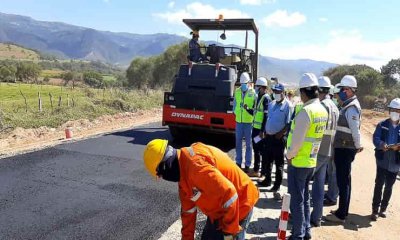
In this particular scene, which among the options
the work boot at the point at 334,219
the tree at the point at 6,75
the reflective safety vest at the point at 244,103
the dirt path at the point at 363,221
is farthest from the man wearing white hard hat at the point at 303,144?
the tree at the point at 6,75

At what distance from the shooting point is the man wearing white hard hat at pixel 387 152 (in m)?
5.79

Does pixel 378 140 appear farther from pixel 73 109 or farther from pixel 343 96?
pixel 73 109

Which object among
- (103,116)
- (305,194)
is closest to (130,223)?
(305,194)

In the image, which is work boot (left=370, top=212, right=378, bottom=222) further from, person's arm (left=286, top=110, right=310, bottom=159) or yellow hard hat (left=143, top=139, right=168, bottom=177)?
yellow hard hat (left=143, top=139, right=168, bottom=177)

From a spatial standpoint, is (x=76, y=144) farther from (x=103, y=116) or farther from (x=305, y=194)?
(x=305, y=194)

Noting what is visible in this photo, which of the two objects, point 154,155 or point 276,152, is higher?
point 154,155

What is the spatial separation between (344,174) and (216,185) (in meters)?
3.39

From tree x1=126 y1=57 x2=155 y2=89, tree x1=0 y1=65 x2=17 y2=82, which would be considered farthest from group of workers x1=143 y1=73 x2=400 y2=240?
tree x1=0 y1=65 x2=17 y2=82

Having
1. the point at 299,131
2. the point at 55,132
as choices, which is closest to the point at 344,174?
the point at 299,131

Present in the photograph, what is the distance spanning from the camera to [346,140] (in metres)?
5.49

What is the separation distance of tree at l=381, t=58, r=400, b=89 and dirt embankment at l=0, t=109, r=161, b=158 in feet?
102

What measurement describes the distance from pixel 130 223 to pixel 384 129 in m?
3.96

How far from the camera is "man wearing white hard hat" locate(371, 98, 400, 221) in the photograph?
19.0 ft

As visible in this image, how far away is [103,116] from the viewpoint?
16.4 meters
